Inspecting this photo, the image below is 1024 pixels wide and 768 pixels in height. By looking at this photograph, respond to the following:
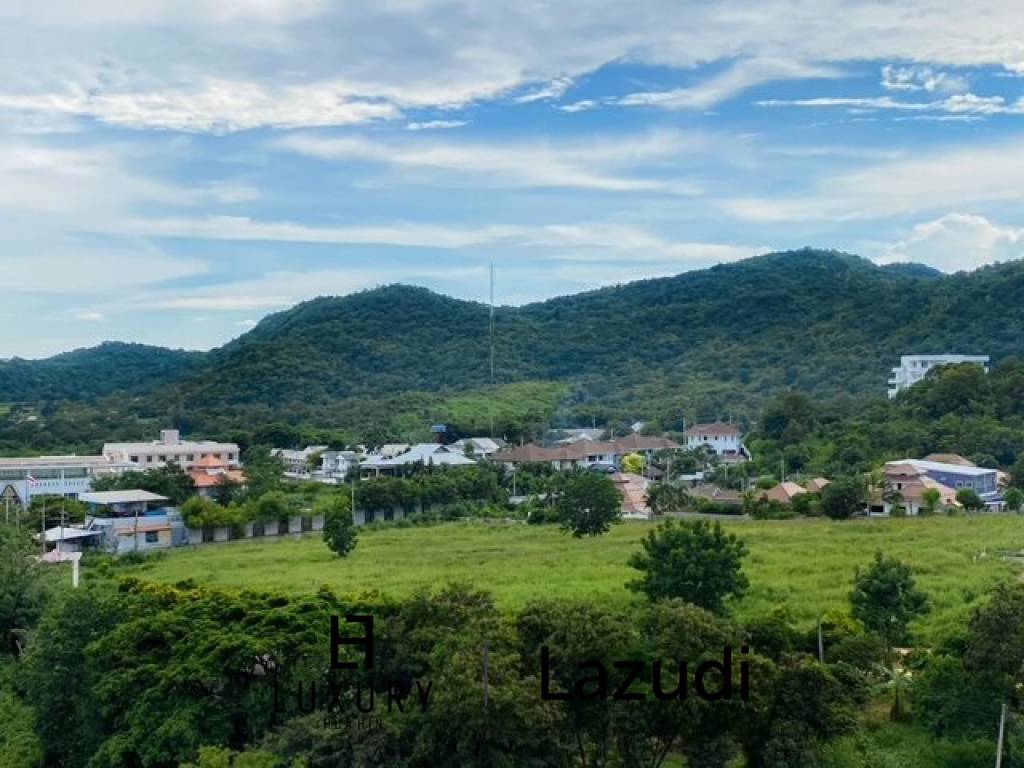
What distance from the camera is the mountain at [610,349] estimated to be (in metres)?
70.2

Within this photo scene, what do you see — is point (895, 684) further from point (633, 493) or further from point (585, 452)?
point (585, 452)

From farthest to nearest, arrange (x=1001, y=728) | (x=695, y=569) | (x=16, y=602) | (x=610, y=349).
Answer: (x=610, y=349) → (x=16, y=602) → (x=695, y=569) → (x=1001, y=728)

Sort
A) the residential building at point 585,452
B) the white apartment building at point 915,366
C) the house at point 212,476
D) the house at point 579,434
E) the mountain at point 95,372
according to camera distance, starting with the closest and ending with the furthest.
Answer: the house at point 212,476, the residential building at point 585,452, the house at point 579,434, the white apartment building at point 915,366, the mountain at point 95,372

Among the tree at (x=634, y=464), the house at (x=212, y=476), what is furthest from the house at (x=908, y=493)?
the house at (x=212, y=476)

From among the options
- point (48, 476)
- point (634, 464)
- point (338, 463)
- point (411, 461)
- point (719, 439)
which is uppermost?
point (719, 439)

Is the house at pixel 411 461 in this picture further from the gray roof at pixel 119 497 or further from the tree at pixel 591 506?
the tree at pixel 591 506

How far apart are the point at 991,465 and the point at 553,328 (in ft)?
204

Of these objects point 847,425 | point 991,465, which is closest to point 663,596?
point 991,465

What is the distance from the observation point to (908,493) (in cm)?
3397

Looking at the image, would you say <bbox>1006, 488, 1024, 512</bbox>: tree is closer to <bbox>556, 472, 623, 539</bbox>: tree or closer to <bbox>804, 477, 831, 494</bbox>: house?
<bbox>804, 477, 831, 494</bbox>: house

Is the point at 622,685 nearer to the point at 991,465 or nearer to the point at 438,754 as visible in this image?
the point at 438,754

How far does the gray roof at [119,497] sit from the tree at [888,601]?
3072cm

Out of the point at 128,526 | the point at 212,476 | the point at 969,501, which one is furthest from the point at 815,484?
the point at 212,476

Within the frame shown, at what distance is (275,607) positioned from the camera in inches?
605
